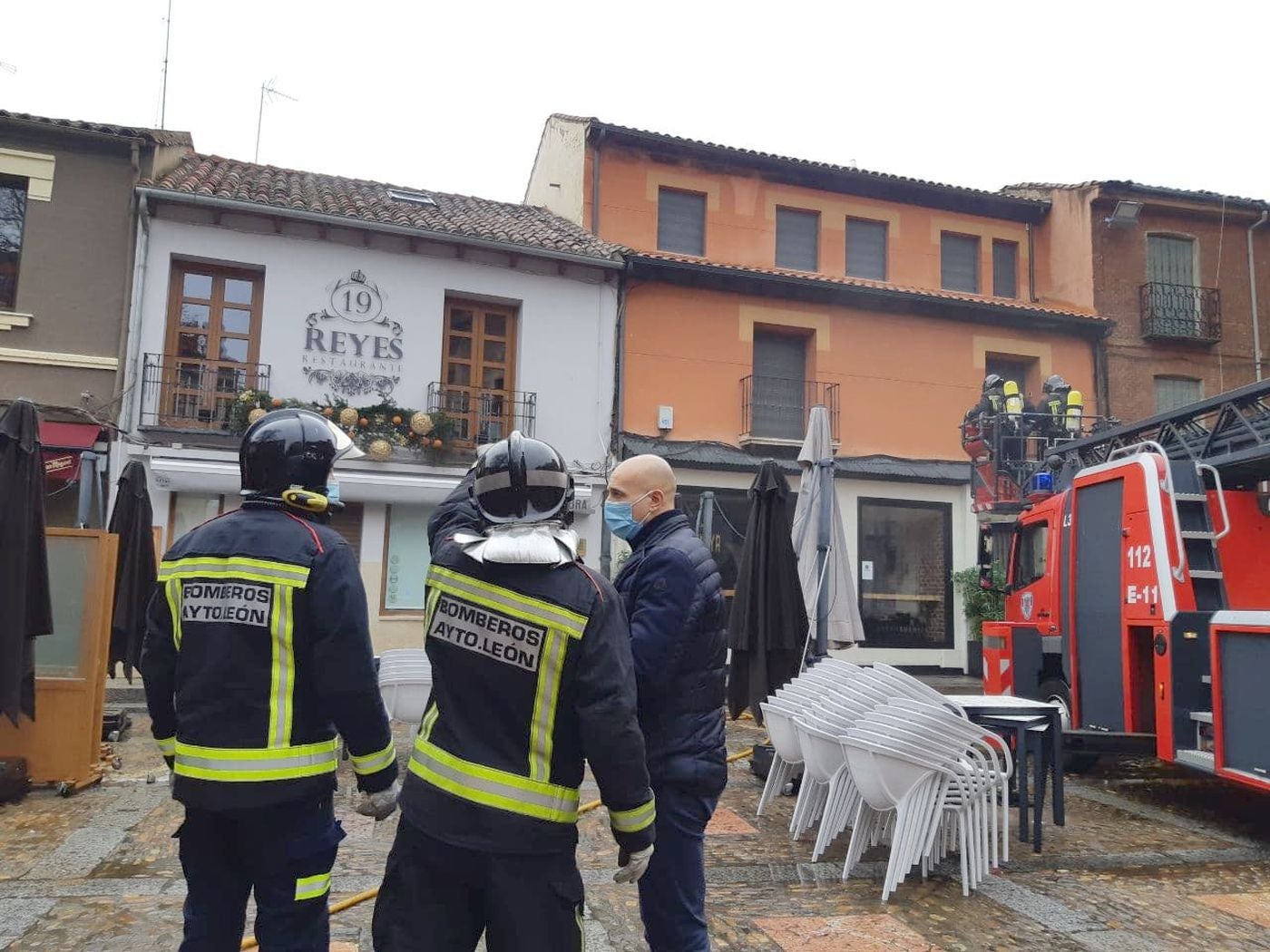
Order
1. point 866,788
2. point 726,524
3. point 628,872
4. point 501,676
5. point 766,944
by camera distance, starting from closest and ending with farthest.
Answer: point 501,676 < point 628,872 < point 766,944 < point 866,788 < point 726,524

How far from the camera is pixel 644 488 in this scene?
3.43 m

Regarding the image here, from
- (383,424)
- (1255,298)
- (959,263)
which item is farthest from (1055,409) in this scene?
(1255,298)

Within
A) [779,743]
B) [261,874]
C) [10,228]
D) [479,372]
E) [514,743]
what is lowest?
[779,743]

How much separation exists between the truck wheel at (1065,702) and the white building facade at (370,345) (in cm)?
633

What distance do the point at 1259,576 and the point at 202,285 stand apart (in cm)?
1343

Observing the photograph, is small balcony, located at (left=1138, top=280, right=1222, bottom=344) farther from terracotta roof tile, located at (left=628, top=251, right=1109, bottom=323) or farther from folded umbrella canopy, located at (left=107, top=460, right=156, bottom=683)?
folded umbrella canopy, located at (left=107, top=460, right=156, bottom=683)

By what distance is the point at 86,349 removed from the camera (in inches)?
501

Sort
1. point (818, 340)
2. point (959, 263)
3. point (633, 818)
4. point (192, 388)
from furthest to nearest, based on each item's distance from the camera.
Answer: point (959, 263), point (818, 340), point (192, 388), point (633, 818)

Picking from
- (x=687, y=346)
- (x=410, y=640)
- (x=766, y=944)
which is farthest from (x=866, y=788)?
(x=687, y=346)

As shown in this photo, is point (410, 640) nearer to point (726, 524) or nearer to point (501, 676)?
point (726, 524)

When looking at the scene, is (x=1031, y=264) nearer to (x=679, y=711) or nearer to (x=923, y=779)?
(x=923, y=779)

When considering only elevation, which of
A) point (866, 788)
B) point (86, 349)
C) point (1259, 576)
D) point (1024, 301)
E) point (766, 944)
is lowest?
point (766, 944)

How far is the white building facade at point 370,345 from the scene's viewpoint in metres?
13.0

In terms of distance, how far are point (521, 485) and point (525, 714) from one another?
0.59 metres
